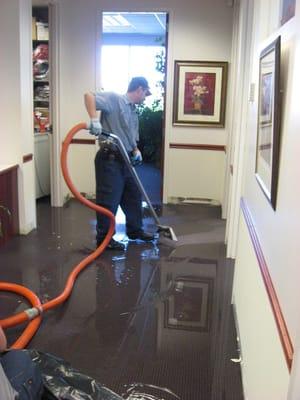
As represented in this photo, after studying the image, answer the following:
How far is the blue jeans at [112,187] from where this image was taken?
3.92m

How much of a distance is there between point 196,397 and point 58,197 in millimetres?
3771

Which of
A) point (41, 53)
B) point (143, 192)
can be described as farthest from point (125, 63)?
point (143, 192)

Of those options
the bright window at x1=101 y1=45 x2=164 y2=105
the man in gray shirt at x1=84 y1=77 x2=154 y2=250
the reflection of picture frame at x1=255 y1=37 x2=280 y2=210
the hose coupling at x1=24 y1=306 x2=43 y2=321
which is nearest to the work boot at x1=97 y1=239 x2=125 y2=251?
the man in gray shirt at x1=84 y1=77 x2=154 y2=250

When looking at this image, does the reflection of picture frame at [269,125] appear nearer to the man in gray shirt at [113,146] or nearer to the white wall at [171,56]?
the man in gray shirt at [113,146]

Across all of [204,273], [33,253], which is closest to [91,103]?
[33,253]

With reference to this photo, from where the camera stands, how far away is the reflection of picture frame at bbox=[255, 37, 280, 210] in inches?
61.8

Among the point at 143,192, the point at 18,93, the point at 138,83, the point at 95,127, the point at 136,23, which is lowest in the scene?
the point at 143,192

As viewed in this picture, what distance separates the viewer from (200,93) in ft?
17.9

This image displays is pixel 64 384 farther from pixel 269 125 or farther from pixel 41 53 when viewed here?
pixel 41 53

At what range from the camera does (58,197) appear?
5.46 m

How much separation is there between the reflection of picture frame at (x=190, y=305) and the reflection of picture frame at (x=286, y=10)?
177 centimetres

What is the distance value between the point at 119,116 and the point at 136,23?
17.2 feet

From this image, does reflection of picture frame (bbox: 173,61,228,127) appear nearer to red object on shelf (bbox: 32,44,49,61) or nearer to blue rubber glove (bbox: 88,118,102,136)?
red object on shelf (bbox: 32,44,49,61)

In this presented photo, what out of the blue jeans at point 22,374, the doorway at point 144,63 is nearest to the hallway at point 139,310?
the blue jeans at point 22,374
